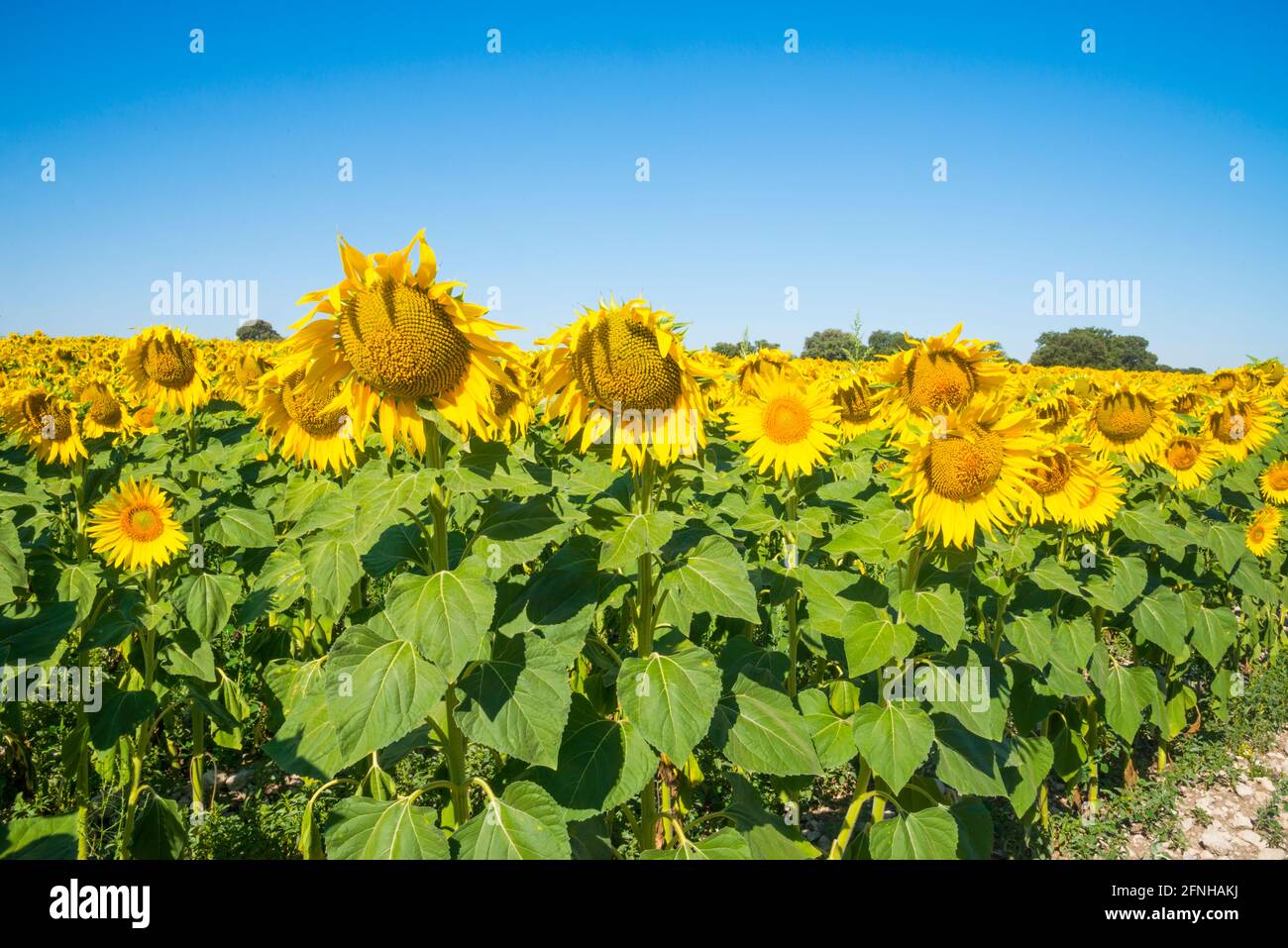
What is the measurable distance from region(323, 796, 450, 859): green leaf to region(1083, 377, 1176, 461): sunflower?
476 centimetres

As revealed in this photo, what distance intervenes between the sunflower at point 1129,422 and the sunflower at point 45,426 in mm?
7034

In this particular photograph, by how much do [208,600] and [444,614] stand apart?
287 centimetres

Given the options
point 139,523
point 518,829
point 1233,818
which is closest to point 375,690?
point 518,829

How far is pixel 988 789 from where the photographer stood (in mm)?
2939

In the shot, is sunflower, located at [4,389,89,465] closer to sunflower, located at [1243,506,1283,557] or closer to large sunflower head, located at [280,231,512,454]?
large sunflower head, located at [280,231,512,454]

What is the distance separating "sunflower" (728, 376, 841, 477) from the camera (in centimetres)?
428

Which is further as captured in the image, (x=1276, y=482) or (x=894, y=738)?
(x=1276, y=482)

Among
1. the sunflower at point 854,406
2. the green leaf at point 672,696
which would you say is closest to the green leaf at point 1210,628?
the sunflower at point 854,406

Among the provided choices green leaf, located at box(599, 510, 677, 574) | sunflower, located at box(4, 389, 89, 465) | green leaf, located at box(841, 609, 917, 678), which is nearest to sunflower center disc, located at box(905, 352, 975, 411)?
green leaf, located at box(841, 609, 917, 678)

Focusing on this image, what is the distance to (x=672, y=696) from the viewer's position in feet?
7.38

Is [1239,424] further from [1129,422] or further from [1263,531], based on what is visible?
[1129,422]
